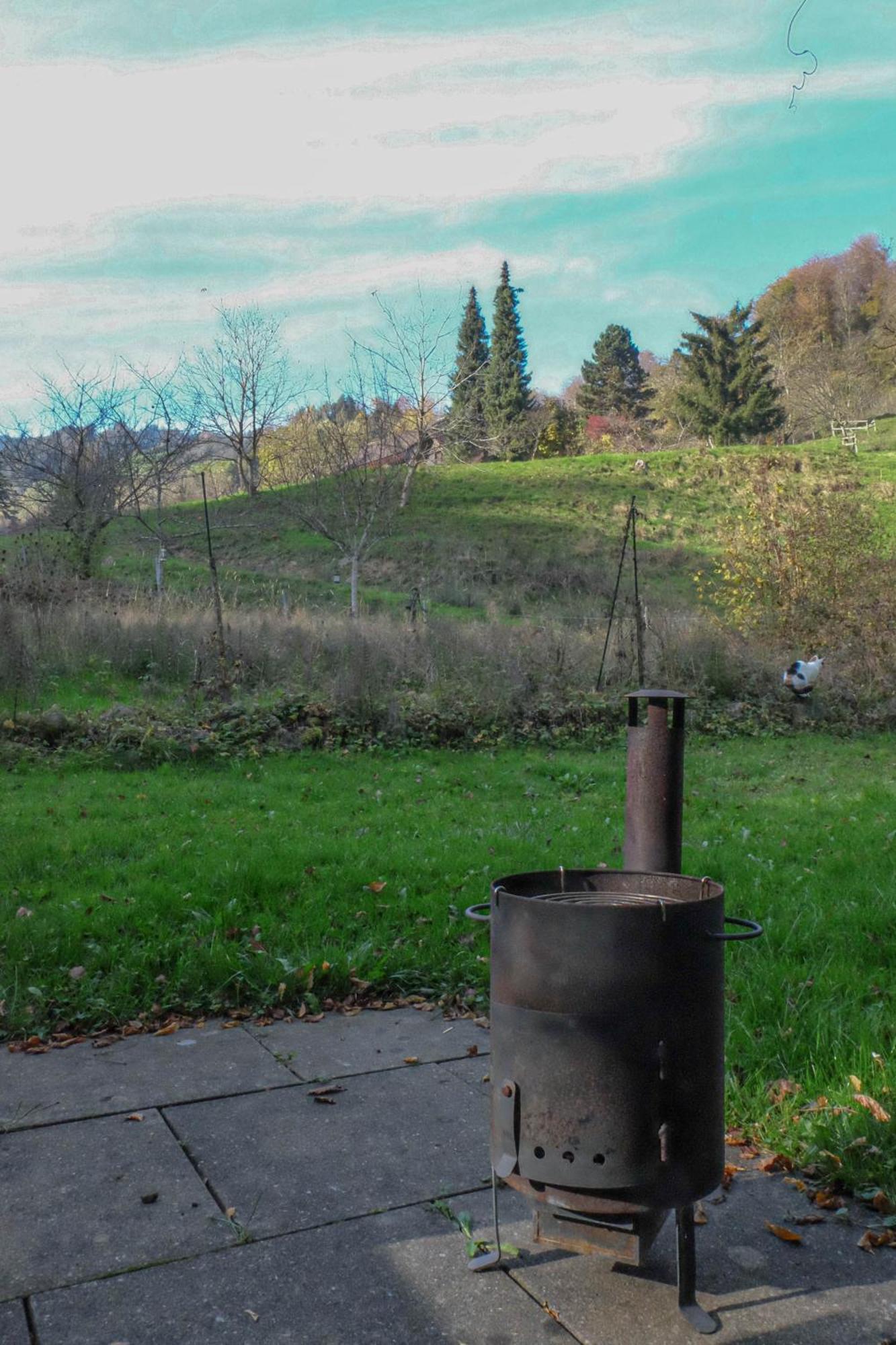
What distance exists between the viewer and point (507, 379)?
62.6 metres

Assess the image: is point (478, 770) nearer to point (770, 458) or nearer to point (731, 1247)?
point (731, 1247)

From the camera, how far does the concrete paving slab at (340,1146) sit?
317 cm

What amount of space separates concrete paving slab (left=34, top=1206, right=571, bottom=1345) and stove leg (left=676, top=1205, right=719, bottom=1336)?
328 millimetres

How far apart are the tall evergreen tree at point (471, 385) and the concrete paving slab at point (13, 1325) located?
112 ft

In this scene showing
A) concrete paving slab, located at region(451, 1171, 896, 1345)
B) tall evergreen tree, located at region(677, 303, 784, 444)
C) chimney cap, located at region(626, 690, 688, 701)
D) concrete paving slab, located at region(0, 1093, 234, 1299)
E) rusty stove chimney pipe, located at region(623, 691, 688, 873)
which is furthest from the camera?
tall evergreen tree, located at region(677, 303, 784, 444)

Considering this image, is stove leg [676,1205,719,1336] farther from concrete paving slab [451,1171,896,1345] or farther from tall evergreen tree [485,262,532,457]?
tall evergreen tree [485,262,532,457]

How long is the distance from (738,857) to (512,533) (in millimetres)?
33524

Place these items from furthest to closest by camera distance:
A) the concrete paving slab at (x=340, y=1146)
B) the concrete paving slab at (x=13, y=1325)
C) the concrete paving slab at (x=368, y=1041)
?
the concrete paving slab at (x=368, y=1041)
the concrete paving slab at (x=340, y=1146)
the concrete paving slab at (x=13, y=1325)

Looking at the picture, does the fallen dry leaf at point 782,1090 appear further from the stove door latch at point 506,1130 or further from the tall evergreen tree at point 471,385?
the tall evergreen tree at point 471,385

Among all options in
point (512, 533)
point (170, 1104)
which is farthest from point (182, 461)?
point (170, 1104)

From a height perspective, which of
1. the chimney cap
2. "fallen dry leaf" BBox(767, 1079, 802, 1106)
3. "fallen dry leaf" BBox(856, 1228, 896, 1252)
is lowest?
"fallen dry leaf" BBox(856, 1228, 896, 1252)

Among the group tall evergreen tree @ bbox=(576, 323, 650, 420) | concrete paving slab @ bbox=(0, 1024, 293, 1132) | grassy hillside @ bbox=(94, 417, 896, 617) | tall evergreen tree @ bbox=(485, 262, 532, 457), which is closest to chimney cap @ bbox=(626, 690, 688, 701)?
concrete paving slab @ bbox=(0, 1024, 293, 1132)

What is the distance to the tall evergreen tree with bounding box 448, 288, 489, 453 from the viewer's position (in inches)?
1490

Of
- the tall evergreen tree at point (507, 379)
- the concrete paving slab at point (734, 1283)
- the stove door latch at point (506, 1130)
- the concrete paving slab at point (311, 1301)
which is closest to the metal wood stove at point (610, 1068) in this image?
the stove door latch at point (506, 1130)
